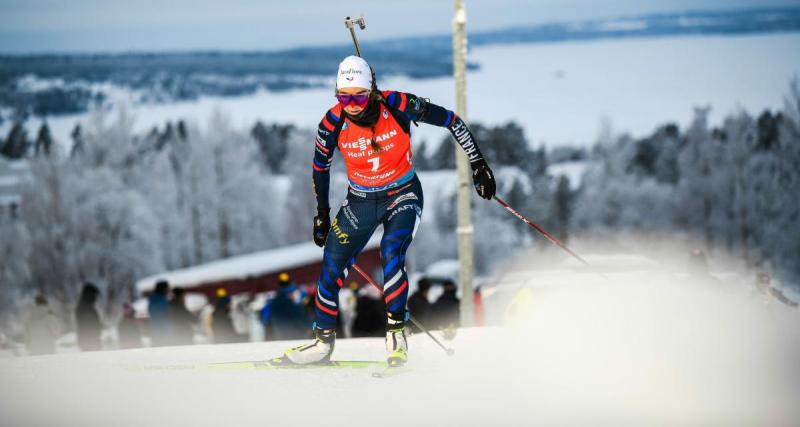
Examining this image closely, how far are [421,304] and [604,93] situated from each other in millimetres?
77867

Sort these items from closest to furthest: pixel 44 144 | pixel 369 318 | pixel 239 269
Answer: pixel 369 318 < pixel 239 269 < pixel 44 144

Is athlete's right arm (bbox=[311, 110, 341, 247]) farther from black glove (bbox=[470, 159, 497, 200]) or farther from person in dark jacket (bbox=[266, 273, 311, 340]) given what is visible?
person in dark jacket (bbox=[266, 273, 311, 340])

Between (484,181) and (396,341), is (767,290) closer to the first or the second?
(484,181)

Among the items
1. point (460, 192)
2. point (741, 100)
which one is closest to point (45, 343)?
point (460, 192)

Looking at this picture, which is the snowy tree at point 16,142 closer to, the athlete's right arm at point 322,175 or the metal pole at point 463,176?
the metal pole at point 463,176

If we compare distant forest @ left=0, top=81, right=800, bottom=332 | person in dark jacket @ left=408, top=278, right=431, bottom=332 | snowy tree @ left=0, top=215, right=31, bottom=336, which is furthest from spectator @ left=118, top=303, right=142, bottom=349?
snowy tree @ left=0, top=215, right=31, bottom=336

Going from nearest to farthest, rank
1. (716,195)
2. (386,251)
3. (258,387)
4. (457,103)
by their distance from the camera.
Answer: (258,387), (386,251), (457,103), (716,195)

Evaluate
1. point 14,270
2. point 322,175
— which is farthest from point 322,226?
point 14,270

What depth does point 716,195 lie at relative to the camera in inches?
2162

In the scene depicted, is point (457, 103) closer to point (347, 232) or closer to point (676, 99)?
point (347, 232)

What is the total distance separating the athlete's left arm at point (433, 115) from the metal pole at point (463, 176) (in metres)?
5.35

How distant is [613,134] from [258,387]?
6181cm

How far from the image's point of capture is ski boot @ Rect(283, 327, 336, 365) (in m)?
6.12

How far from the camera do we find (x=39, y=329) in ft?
33.6
